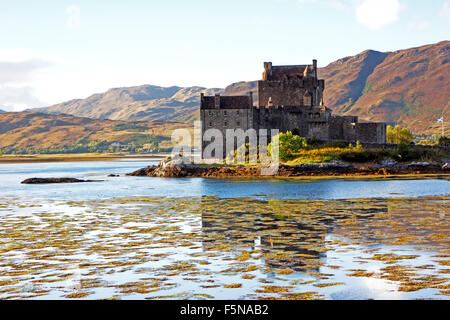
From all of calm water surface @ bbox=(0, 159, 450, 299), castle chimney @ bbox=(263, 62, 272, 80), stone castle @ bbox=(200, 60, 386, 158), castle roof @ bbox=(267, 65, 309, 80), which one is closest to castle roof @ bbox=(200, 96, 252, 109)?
stone castle @ bbox=(200, 60, 386, 158)

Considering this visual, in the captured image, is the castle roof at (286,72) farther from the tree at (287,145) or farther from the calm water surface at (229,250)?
the calm water surface at (229,250)

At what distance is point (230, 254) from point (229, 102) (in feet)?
207

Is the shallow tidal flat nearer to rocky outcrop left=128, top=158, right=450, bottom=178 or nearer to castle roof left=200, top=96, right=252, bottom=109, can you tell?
rocky outcrop left=128, top=158, right=450, bottom=178

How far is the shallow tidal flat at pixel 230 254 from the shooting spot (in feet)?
47.4

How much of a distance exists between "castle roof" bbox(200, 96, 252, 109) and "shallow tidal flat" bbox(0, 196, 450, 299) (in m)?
46.5

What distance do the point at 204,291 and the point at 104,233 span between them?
39.7 ft

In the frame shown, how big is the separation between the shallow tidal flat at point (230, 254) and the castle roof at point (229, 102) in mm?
46467

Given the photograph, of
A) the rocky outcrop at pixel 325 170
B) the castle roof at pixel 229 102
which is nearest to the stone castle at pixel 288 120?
the castle roof at pixel 229 102

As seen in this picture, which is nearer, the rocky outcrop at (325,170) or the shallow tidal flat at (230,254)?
the shallow tidal flat at (230,254)

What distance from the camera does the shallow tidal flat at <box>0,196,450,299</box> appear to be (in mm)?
14461

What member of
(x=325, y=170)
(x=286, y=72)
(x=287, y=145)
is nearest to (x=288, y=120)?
(x=287, y=145)

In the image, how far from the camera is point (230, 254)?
64.0 ft

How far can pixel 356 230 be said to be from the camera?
81.3ft
